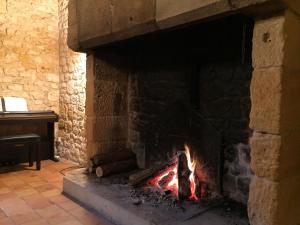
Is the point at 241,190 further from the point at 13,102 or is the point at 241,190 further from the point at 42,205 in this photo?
the point at 13,102

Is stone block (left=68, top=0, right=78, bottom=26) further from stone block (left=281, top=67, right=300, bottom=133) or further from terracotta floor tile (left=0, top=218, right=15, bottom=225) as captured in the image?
stone block (left=281, top=67, right=300, bottom=133)

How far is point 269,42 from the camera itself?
169cm

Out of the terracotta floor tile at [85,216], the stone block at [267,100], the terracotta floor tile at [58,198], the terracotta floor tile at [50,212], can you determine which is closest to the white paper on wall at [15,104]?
the terracotta floor tile at [58,198]

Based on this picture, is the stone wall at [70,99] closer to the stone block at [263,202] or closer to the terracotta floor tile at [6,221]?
the terracotta floor tile at [6,221]

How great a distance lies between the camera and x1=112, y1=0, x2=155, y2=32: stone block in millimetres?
2201

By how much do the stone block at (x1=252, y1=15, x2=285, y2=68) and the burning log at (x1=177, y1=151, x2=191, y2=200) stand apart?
1.23m

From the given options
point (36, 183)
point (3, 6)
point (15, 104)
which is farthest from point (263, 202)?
point (3, 6)

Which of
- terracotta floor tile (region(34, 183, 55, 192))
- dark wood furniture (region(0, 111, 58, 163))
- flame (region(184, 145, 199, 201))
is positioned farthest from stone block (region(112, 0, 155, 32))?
dark wood furniture (region(0, 111, 58, 163))

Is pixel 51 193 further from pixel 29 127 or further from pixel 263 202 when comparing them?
pixel 263 202

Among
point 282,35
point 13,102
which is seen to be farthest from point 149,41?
point 13,102

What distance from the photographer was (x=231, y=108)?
251cm

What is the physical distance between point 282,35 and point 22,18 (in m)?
4.64

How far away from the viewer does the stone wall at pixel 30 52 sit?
15.7ft

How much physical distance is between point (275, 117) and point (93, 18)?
2.04 metres
